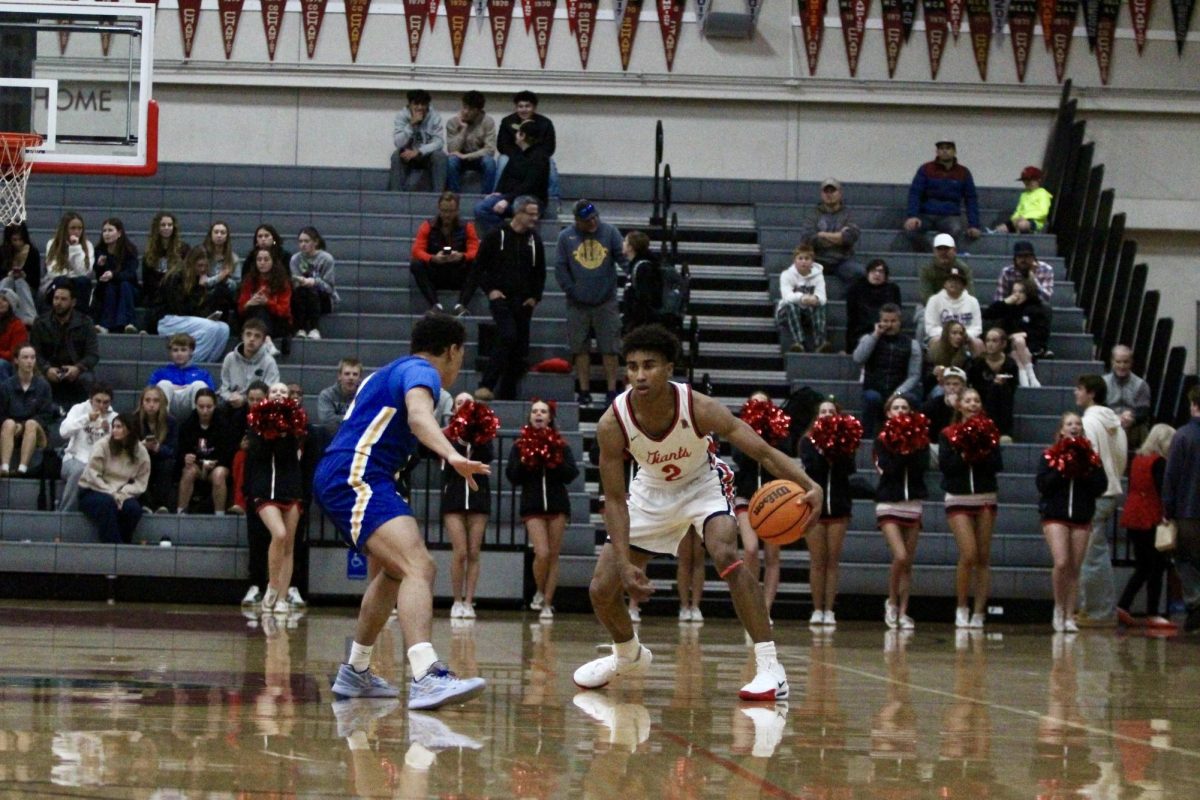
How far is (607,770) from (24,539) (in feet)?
39.8

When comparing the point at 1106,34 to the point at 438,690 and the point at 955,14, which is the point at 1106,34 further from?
the point at 438,690

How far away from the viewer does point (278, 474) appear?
15.4 metres

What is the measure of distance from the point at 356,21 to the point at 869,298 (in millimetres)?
8531

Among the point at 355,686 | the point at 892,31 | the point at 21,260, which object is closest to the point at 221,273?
the point at 21,260

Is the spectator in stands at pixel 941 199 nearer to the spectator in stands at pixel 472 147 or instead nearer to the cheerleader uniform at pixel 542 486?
the spectator in stands at pixel 472 147

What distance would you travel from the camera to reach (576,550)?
17078 mm

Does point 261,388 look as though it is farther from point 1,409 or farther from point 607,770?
point 607,770

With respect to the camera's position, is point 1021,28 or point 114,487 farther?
point 1021,28

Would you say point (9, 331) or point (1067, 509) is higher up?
point (9, 331)

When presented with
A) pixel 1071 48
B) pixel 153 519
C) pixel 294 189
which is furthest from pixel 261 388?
pixel 1071 48

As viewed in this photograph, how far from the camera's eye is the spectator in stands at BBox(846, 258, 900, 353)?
19109mm

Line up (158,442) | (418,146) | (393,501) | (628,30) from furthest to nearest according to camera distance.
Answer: (628,30), (418,146), (158,442), (393,501)

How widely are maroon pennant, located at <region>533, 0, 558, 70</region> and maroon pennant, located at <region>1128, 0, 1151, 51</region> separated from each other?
268 inches

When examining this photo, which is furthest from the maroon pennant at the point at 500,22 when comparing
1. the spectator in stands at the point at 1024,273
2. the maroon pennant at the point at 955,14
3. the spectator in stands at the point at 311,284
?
the spectator in stands at the point at 1024,273
